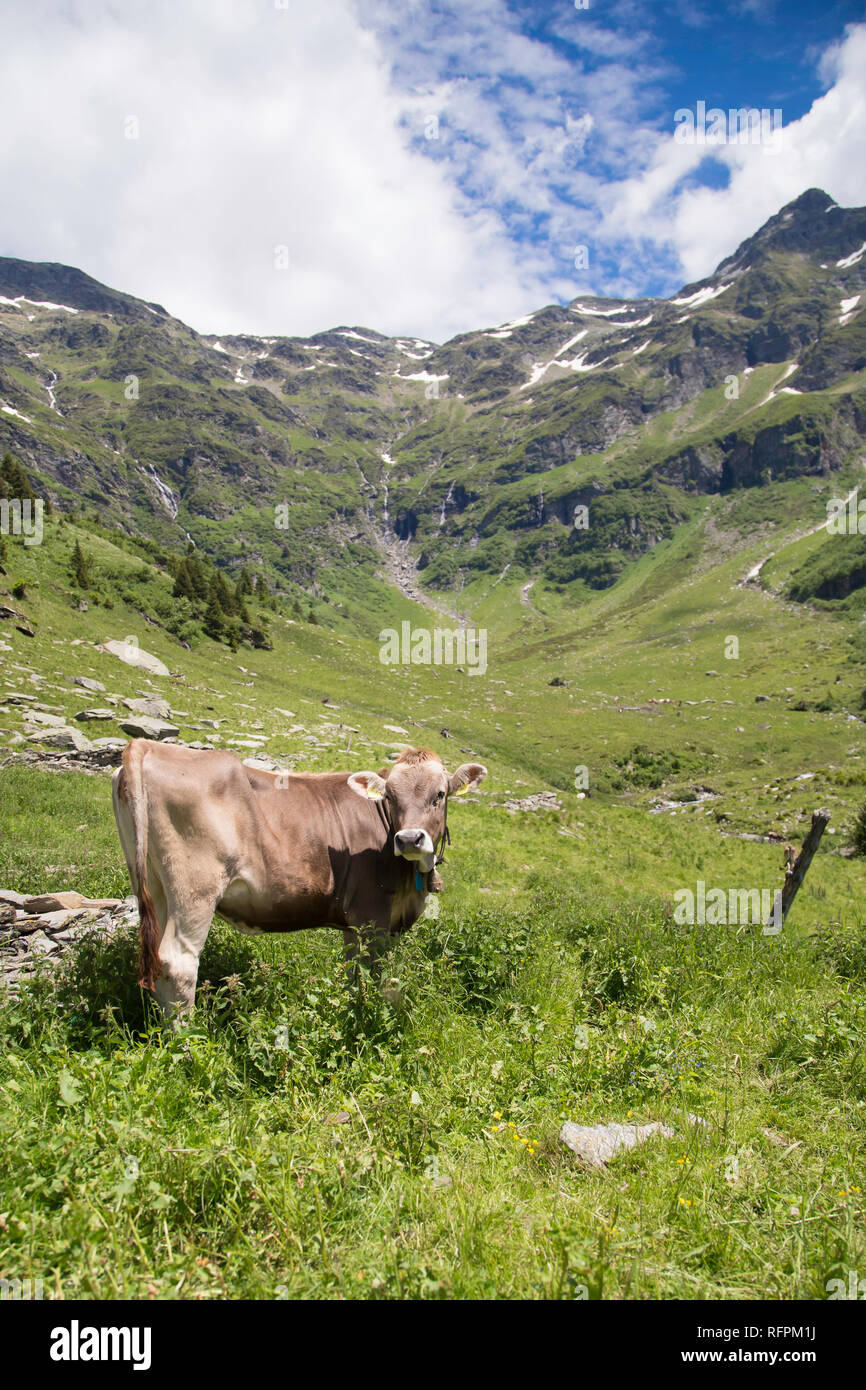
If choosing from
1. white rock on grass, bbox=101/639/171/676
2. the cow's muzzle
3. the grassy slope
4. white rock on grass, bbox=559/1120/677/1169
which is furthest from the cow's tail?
white rock on grass, bbox=101/639/171/676

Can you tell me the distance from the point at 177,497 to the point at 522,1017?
21125 cm

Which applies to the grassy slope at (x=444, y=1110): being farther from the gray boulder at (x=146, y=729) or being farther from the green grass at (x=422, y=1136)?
the gray boulder at (x=146, y=729)

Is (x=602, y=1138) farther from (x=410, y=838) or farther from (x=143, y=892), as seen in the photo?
(x=143, y=892)

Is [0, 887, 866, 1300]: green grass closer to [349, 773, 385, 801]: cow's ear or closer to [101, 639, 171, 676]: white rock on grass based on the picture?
[349, 773, 385, 801]: cow's ear

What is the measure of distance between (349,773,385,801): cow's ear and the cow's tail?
2066 millimetres

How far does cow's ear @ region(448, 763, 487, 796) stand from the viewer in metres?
7.14

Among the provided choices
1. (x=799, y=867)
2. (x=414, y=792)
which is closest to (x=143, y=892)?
(x=414, y=792)

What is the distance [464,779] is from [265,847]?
2.39 metres

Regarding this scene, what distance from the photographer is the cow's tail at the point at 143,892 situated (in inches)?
210

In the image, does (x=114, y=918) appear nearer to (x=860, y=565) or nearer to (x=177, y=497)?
(x=860, y=565)

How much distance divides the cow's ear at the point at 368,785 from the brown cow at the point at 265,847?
0.5 inches

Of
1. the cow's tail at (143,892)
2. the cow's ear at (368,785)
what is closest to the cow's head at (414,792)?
the cow's ear at (368,785)

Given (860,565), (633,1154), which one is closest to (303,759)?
(633,1154)
